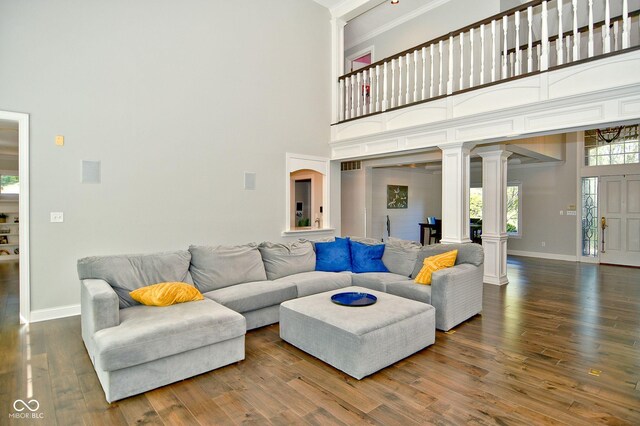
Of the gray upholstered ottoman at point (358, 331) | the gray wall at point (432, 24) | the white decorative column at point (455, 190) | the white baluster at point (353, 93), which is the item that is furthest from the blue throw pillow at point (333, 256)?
the gray wall at point (432, 24)

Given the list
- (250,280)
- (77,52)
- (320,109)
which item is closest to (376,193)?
(320,109)

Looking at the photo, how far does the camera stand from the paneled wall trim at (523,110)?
363 cm

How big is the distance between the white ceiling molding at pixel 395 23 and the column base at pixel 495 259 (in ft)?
15.7

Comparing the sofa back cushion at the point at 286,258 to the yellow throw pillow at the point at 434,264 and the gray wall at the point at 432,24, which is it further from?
the gray wall at the point at 432,24

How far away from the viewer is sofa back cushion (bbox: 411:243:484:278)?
13.9ft

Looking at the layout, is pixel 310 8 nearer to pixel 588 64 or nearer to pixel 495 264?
pixel 588 64

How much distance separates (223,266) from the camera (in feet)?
13.3

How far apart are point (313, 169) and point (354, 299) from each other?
146 inches

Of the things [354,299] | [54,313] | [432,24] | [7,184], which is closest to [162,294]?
[354,299]

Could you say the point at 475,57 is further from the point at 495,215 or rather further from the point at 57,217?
the point at 57,217

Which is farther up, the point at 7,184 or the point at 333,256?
the point at 7,184

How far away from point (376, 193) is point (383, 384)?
24.3ft

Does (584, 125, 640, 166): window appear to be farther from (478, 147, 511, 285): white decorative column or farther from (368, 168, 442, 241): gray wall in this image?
(368, 168, 442, 241): gray wall

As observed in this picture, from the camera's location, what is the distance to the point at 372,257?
4.94 metres
